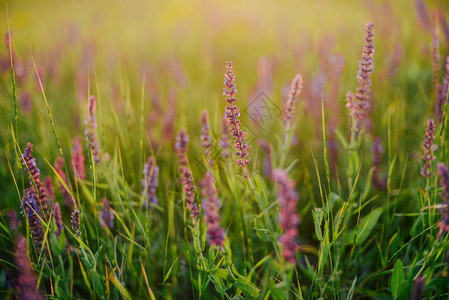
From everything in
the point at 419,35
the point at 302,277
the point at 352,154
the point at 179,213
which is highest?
the point at 419,35

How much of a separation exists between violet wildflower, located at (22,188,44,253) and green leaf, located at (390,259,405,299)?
1.53 m

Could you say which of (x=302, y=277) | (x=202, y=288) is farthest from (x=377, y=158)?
(x=202, y=288)

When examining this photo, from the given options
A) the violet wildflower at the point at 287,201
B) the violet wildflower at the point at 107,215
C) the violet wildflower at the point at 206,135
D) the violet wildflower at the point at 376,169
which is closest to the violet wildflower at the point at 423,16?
the violet wildflower at the point at 376,169

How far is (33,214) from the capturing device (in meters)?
1.46

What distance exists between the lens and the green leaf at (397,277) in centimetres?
131

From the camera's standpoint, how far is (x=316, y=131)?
2914 millimetres

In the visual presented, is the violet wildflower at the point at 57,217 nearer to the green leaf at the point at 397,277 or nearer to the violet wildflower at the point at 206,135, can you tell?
the violet wildflower at the point at 206,135

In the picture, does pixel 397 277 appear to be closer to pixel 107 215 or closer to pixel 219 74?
pixel 107 215

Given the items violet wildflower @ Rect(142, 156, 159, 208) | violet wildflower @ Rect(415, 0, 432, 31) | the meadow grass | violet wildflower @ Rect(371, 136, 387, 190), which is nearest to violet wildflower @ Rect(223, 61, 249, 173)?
the meadow grass

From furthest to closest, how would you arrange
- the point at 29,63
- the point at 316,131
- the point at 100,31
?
the point at 100,31 → the point at 29,63 → the point at 316,131

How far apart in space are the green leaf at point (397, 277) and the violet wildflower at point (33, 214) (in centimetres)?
153

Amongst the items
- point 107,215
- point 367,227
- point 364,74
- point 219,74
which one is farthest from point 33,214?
point 219,74

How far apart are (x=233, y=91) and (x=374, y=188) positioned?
1.52 meters

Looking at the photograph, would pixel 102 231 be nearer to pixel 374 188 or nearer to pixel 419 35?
pixel 374 188
